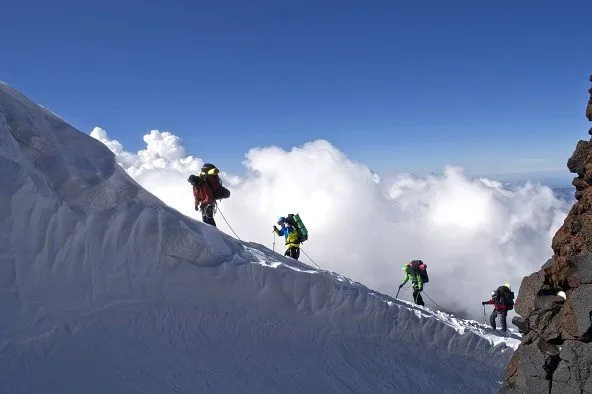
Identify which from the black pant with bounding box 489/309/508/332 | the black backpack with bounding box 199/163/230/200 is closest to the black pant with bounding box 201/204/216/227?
the black backpack with bounding box 199/163/230/200

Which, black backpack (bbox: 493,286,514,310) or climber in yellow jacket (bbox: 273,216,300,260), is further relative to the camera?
black backpack (bbox: 493,286,514,310)

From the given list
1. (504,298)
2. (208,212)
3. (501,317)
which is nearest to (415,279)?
(504,298)

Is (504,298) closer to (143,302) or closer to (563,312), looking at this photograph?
(563,312)

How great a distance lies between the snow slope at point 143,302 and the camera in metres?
10.9

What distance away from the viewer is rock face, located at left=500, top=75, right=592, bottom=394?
416 inches

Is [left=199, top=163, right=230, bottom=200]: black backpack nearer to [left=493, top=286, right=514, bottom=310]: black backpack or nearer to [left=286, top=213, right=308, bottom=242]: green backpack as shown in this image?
[left=286, top=213, right=308, bottom=242]: green backpack

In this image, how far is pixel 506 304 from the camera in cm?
2570

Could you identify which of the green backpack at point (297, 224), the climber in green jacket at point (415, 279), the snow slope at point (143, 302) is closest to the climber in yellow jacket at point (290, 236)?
the green backpack at point (297, 224)

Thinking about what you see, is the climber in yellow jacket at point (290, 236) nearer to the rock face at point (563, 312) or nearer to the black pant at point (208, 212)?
the black pant at point (208, 212)

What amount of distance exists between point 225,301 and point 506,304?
17027 millimetres

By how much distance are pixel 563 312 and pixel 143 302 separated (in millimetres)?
10130

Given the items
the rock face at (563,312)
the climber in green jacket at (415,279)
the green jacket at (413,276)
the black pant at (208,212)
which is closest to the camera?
the rock face at (563,312)

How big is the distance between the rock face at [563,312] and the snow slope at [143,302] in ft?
16.6

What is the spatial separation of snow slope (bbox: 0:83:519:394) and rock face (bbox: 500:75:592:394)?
5059mm
